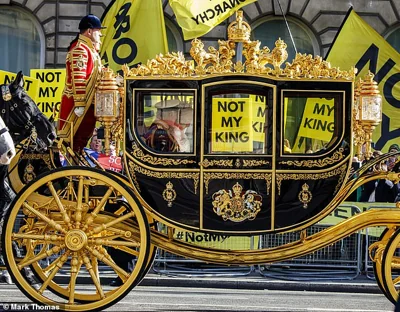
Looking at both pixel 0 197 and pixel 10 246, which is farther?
pixel 0 197

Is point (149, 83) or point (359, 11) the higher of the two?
point (359, 11)

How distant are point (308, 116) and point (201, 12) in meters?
3.62

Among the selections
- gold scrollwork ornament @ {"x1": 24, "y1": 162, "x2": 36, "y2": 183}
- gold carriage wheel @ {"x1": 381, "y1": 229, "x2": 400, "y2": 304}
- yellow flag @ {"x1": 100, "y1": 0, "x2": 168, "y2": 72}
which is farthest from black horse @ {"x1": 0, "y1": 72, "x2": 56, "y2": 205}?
yellow flag @ {"x1": 100, "y1": 0, "x2": 168, "y2": 72}

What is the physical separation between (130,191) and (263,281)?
4616mm

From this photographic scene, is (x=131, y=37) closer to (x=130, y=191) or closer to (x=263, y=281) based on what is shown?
(x=263, y=281)

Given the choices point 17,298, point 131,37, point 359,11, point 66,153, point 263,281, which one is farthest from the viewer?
point 359,11

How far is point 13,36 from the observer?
24141 millimetres

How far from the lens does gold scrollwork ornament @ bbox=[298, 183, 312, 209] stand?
1027 cm

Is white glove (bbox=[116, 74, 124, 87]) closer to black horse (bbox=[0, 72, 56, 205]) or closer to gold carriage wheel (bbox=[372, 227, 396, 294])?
black horse (bbox=[0, 72, 56, 205])

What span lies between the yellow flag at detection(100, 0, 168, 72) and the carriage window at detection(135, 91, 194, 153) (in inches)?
283

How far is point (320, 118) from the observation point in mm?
10516

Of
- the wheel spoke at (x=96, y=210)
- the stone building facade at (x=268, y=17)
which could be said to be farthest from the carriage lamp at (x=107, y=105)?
the stone building facade at (x=268, y=17)

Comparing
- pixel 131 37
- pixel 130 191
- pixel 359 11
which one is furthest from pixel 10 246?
pixel 359 11

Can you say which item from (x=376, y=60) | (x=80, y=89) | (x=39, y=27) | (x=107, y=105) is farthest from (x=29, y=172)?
(x=39, y=27)
